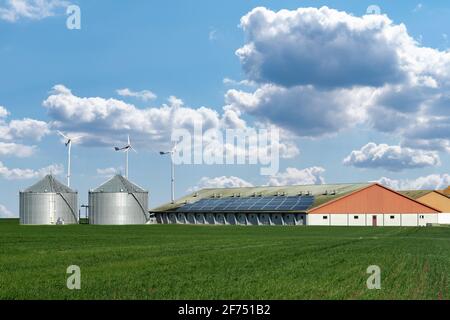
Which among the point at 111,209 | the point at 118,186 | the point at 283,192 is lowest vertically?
the point at 111,209

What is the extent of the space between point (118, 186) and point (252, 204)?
92.9ft

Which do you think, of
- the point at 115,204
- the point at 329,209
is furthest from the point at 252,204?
the point at 115,204

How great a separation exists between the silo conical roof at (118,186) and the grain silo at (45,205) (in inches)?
317

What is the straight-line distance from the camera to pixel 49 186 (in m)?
136

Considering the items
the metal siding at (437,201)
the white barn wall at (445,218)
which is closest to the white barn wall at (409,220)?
the white barn wall at (445,218)

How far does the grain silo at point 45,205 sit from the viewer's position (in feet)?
436

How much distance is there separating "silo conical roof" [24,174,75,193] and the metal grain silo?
7.27 meters

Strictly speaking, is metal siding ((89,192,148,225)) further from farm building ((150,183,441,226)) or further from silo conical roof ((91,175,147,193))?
farm building ((150,183,441,226))

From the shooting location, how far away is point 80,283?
23.8 m

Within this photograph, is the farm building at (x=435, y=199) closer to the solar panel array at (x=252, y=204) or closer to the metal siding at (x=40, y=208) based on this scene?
the solar panel array at (x=252, y=204)

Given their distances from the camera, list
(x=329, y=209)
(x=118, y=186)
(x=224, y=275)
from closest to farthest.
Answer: (x=224, y=275) → (x=329, y=209) → (x=118, y=186)

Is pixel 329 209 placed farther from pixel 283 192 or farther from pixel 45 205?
pixel 45 205

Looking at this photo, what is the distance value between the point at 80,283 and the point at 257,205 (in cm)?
10111
